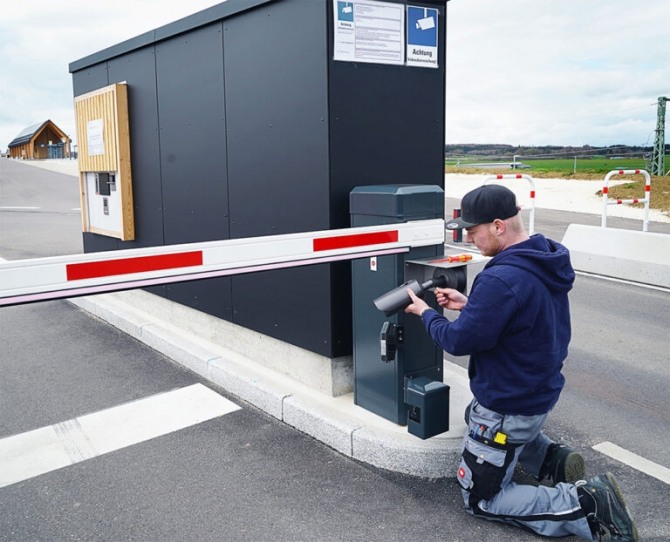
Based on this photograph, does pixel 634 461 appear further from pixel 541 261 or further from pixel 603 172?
pixel 603 172

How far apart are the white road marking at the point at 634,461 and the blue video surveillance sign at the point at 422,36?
2.93m

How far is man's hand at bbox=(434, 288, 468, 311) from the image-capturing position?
139 inches

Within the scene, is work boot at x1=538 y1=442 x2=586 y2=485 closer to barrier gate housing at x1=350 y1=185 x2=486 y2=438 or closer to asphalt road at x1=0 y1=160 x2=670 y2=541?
asphalt road at x1=0 y1=160 x2=670 y2=541

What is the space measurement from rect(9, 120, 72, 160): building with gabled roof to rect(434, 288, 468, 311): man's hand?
74.3m

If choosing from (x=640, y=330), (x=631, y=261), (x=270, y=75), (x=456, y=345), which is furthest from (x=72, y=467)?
(x=631, y=261)

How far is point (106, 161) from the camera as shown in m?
7.54

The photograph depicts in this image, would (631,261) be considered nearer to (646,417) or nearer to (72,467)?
(646,417)

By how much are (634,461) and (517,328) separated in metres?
1.72

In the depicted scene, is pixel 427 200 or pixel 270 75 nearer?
pixel 427 200

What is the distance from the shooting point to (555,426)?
4758 mm

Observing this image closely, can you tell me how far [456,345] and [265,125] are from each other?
8.71 feet

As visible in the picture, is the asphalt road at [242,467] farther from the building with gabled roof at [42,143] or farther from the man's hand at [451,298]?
the building with gabled roof at [42,143]

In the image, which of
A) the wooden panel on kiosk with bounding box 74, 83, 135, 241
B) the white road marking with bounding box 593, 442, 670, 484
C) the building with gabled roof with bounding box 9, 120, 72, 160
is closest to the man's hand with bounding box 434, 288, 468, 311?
the white road marking with bounding box 593, 442, 670, 484

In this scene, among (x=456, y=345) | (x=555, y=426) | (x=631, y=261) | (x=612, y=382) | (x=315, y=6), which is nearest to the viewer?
(x=456, y=345)
